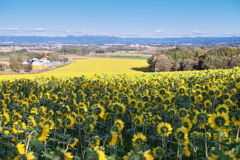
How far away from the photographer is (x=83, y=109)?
511 cm

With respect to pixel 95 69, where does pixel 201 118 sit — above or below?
above

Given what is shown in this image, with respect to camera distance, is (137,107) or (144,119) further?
(137,107)

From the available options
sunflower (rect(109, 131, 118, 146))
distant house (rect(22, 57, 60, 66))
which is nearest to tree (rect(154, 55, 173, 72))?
sunflower (rect(109, 131, 118, 146))

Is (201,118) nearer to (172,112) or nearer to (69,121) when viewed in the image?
(172,112)

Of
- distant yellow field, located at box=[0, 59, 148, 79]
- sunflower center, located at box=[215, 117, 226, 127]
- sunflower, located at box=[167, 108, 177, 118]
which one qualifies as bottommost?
distant yellow field, located at box=[0, 59, 148, 79]

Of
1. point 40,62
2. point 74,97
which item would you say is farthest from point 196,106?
point 40,62

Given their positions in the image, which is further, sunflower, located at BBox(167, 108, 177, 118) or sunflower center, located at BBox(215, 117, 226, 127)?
sunflower, located at BBox(167, 108, 177, 118)

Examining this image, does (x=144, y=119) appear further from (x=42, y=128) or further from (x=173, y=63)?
(x=173, y=63)

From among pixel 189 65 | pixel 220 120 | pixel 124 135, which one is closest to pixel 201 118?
pixel 220 120

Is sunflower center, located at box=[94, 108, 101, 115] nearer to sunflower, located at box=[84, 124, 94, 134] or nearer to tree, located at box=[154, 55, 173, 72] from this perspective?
sunflower, located at box=[84, 124, 94, 134]

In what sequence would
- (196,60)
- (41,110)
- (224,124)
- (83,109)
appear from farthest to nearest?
(196,60) → (41,110) → (83,109) → (224,124)

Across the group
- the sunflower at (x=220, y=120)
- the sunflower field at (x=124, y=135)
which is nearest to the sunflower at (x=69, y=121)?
the sunflower field at (x=124, y=135)

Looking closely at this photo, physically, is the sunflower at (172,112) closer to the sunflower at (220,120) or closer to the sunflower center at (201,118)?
the sunflower center at (201,118)

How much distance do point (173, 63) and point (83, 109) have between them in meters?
65.5
